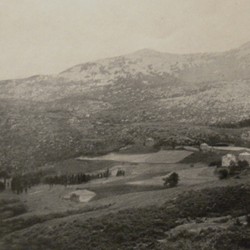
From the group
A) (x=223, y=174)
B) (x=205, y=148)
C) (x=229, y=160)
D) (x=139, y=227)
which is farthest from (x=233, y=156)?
(x=139, y=227)

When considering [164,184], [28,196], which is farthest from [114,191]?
[28,196]

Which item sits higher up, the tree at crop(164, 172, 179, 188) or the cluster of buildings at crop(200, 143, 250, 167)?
the cluster of buildings at crop(200, 143, 250, 167)

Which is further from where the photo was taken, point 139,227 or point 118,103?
point 118,103

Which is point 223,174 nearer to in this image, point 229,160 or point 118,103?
point 229,160

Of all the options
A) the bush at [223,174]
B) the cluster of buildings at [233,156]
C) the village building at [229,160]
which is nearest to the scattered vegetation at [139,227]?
the bush at [223,174]

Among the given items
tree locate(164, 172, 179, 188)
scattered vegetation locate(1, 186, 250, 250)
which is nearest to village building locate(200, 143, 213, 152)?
tree locate(164, 172, 179, 188)

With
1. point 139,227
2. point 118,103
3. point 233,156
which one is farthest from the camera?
point 118,103

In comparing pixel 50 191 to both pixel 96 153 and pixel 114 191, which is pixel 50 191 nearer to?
pixel 114 191

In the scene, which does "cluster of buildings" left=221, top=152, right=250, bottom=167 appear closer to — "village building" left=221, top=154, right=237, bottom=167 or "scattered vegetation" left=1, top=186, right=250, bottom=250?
"village building" left=221, top=154, right=237, bottom=167
